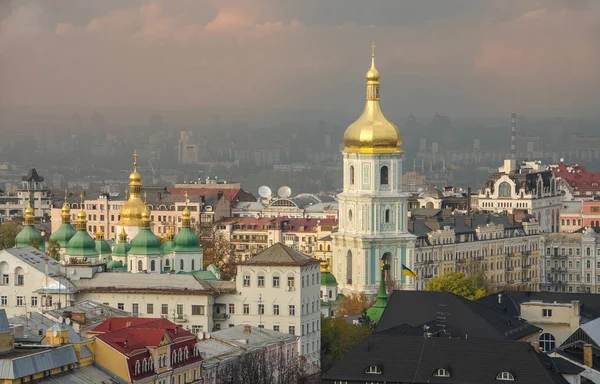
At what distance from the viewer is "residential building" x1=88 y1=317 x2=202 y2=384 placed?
5038cm


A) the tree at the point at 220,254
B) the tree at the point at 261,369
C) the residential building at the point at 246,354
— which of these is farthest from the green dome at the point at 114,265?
the tree at the point at 261,369

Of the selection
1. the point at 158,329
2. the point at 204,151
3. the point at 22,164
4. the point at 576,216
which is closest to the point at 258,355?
the point at 158,329

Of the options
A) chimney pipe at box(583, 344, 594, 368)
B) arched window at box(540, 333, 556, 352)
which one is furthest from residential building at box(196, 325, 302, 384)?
chimney pipe at box(583, 344, 594, 368)

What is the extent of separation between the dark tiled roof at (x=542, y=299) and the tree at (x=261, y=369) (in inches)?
266

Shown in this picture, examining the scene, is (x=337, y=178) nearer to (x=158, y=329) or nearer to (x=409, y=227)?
(x=409, y=227)

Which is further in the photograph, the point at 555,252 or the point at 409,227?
the point at 555,252

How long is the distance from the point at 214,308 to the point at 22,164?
66.9 meters

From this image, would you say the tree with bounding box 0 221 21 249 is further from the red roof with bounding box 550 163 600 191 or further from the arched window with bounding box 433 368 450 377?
the arched window with bounding box 433 368 450 377

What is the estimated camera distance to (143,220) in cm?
7950

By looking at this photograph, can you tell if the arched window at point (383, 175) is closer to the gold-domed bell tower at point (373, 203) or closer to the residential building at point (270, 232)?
the gold-domed bell tower at point (373, 203)

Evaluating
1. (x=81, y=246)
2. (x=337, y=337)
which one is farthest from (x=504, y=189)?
(x=337, y=337)

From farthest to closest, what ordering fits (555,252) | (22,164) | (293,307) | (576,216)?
(22,164) < (576,216) < (555,252) < (293,307)

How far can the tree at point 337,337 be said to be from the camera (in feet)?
208

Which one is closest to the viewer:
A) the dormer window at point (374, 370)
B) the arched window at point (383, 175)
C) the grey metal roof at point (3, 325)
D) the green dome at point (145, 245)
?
the dormer window at point (374, 370)
